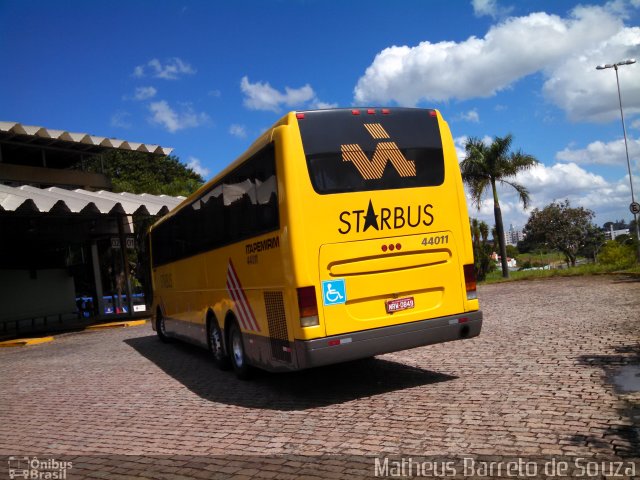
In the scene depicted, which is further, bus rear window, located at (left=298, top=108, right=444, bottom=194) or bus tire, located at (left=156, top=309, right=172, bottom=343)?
bus tire, located at (left=156, top=309, right=172, bottom=343)

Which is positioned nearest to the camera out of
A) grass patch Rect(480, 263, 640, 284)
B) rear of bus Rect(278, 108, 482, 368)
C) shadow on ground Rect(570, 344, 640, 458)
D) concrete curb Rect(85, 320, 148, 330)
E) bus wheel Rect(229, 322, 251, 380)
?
shadow on ground Rect(570, 344, 640, 458)

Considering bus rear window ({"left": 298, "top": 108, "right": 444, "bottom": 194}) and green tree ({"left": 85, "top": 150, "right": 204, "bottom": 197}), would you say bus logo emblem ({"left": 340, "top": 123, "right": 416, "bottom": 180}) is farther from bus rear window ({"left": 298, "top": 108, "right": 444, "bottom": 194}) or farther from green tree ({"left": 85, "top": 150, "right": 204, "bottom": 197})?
green tree ({"left": 85, "top": 150, "right": 204, "bottom": 197})

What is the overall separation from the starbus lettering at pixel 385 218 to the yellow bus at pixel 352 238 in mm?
13

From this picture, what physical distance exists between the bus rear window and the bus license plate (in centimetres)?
144

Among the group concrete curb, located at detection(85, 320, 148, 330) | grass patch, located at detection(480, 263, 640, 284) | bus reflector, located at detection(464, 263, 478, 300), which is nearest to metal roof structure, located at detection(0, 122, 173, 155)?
concrete curb, located at detection(85, 320, 148, 330)

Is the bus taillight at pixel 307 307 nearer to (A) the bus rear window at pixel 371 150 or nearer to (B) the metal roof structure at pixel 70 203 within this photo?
(A) the bus rear window at pixel 371 150

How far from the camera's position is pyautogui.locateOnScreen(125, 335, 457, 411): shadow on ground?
7301 mm

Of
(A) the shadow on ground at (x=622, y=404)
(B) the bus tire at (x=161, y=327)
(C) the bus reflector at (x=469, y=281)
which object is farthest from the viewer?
(B) the bus tire at (x=161, y=327)

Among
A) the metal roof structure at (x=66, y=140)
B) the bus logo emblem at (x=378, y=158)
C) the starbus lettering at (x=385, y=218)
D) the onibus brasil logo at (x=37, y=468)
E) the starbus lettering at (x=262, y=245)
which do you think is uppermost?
the metal roof structure at (x=66, y=140)

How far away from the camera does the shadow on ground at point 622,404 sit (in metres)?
4.50

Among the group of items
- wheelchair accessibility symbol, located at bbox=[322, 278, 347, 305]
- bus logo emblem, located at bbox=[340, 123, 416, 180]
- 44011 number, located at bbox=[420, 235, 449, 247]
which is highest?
bus logo emblem, located at bbox=[340, 123, 416, 180]

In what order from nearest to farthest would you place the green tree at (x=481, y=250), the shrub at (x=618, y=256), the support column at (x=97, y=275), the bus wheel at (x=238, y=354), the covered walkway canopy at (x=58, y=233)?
the bus wheel at (x=238, y=354) < the covered walkway canopy at (x=58, y=233) < the shrub at (x=618, y=256) < the support column at (x=97, y=275) < the green tree at (x=481, y=250)

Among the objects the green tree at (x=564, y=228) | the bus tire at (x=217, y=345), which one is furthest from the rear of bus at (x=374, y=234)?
the green tree at (x=564, y=228)

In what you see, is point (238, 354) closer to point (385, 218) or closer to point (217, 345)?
point (217, 345)
